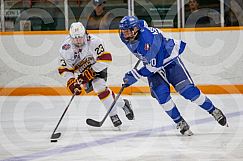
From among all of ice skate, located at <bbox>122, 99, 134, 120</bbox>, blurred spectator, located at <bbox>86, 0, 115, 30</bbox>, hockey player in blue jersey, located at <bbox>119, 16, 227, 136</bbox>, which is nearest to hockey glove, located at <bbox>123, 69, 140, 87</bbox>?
hockey player in blue jersey, located at <bbox>119, 16, 227, 136</bbox>

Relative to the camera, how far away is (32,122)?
628 centimetres

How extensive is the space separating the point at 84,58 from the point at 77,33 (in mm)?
312

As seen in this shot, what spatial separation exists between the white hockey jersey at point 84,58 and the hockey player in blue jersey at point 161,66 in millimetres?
556

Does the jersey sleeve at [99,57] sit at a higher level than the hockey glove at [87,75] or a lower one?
higher

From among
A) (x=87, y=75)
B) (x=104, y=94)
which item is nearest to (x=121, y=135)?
(x=104, y=94)

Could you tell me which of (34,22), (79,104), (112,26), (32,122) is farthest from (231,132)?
(34,22)

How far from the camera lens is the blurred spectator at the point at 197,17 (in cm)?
884

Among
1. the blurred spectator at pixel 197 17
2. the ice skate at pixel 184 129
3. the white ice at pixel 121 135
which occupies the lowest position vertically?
the white ice at pixel 121 135

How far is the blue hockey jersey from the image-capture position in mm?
5070

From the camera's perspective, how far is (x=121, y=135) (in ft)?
17.5

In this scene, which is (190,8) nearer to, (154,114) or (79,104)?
(79,104)

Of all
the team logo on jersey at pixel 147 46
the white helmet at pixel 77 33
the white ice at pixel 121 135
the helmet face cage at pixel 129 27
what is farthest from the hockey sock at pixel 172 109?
the white helmet at pixel 77 33

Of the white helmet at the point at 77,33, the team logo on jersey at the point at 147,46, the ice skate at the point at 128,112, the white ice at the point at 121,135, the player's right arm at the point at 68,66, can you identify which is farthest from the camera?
the ice skate at the point at 128,112

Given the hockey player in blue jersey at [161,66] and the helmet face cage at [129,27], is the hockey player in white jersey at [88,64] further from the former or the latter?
the helmet face cage at [129,27]
